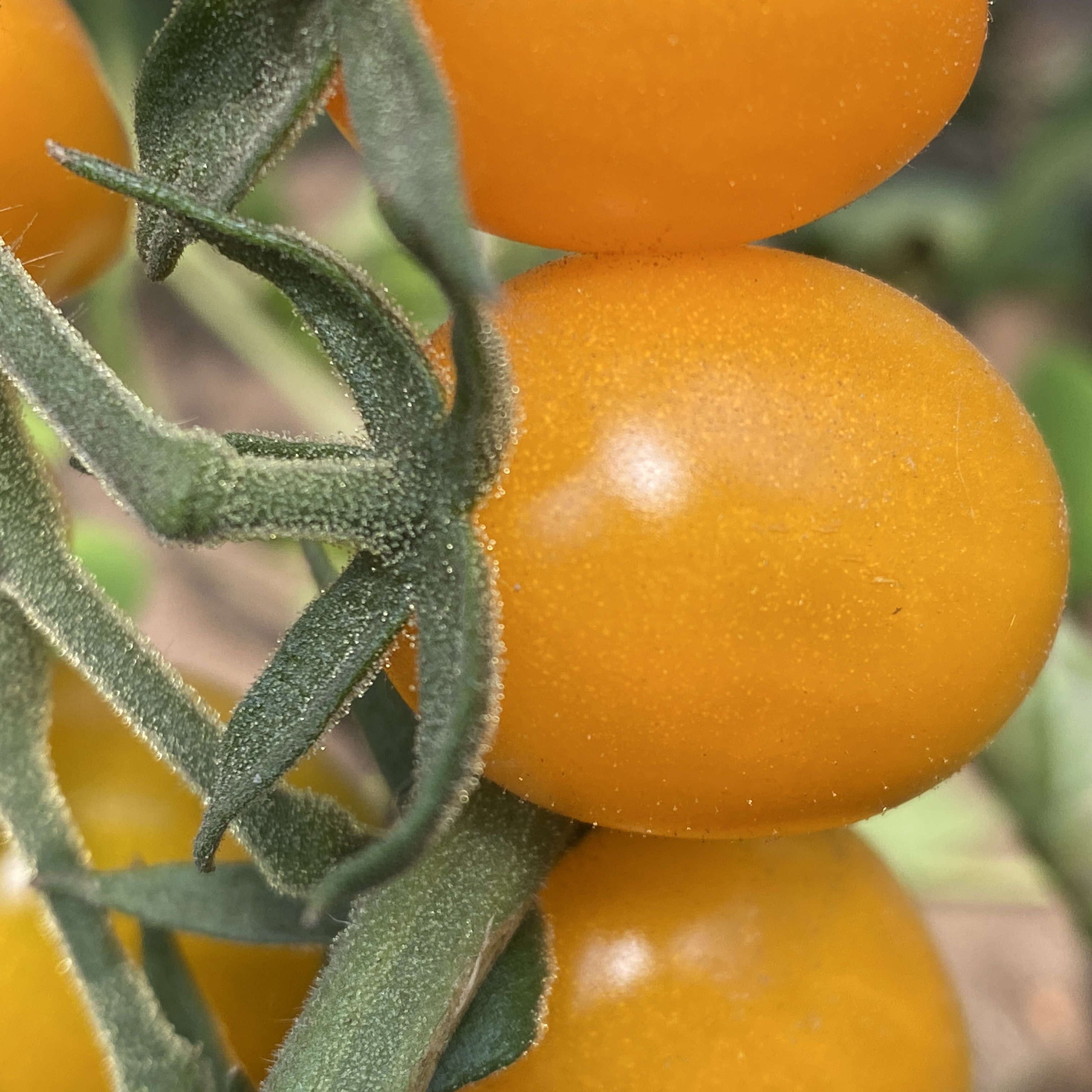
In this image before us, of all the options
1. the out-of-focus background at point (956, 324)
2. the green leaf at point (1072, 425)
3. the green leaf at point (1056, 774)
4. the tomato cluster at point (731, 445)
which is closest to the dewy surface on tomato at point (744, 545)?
the tomato cluster at point (731, 445)

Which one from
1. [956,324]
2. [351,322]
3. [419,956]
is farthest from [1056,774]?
[956,324]

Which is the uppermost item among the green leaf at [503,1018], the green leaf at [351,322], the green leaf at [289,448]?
the green leaf at [351,322]

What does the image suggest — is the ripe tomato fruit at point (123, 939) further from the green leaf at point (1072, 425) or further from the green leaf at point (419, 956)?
the green leaf at point (1072, 425)

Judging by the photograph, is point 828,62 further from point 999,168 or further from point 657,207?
point 999,168

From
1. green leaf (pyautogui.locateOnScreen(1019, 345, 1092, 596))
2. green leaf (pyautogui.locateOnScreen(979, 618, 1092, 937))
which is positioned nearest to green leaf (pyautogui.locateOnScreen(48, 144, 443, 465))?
green leaf (pyautogui.locateOnScreen(979, 618, 1092, 937))

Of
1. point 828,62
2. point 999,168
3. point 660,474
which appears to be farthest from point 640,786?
point 999,168

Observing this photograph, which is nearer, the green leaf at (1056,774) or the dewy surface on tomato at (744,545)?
the dewy surface on tomato at (744,545)

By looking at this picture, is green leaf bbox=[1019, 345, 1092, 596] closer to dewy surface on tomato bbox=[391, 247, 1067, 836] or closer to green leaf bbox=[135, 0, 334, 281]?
dewy surface on tomato bbox=[391, 247, 1067, 836]
